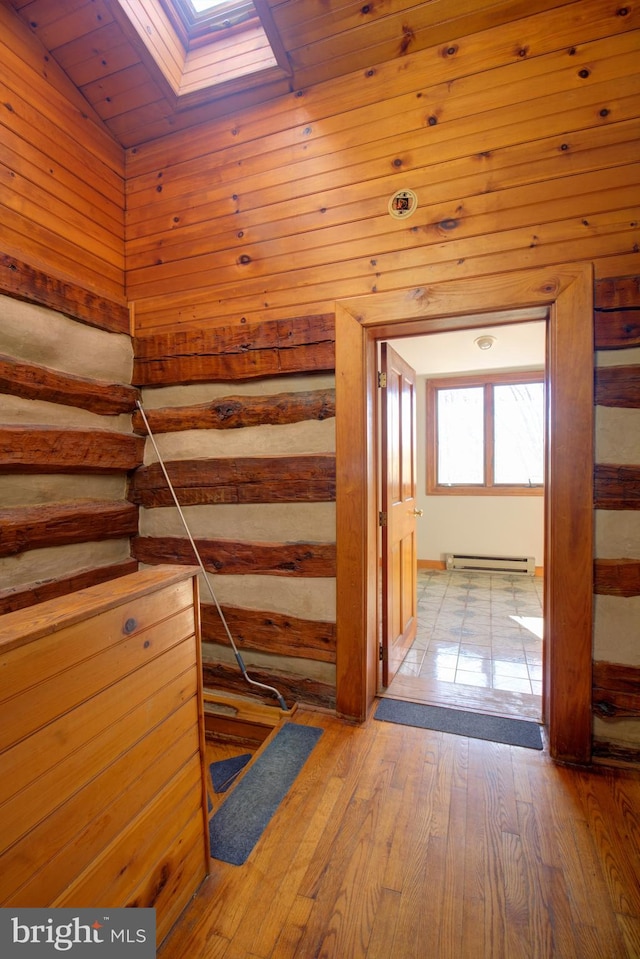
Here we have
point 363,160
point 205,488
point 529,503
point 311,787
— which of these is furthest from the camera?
point 529,503

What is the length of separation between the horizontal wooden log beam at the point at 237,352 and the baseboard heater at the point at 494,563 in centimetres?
394

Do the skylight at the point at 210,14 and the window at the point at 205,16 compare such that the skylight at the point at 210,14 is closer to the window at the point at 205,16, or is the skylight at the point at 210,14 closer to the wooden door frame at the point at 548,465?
the window at the point at 205,16

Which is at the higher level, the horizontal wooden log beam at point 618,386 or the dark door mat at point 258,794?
the horizontal wooden log beam at point 618,386

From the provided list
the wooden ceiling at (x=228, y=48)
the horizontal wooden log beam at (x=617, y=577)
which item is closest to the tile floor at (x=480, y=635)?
the horizontal wooden log beam at (x=617, y=577)

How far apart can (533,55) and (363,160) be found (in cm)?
79

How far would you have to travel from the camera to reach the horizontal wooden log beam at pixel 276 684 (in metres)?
2.22

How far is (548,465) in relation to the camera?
1.91 metres

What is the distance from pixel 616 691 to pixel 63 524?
269cm

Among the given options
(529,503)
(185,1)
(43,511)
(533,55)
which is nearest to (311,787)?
(43,511)

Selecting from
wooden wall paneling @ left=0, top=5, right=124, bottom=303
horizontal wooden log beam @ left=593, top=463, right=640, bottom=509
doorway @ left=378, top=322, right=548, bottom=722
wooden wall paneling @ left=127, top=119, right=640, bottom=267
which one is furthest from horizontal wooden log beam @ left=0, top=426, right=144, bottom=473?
horizontal wooden log beam @ left=593, top=463, right=640, bottom=509

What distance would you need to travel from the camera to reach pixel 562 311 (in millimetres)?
1768

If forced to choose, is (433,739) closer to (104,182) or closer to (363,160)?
(363,160)

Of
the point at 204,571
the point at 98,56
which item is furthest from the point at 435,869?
the point at 98,56

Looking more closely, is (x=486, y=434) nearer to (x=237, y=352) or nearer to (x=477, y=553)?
(x=477, y=553)
